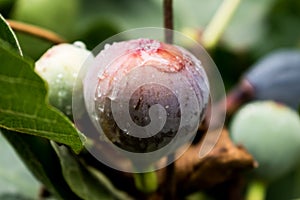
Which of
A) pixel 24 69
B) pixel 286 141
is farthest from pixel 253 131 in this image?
pixel 24 69

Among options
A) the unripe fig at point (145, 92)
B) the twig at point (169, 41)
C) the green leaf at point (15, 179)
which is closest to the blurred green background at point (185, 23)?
the green leaf at point (15, 179)

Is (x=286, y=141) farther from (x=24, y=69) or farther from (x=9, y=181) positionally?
(x=24, y=69)

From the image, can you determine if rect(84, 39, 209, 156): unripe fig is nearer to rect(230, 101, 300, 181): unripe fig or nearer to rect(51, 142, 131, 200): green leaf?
rect(51, 142, 131, 200): green leaf

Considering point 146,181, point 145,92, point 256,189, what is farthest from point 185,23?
point 145,92

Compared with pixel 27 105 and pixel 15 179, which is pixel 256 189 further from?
pixel 27 105

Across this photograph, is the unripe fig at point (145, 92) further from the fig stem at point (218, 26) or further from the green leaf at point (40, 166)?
the fig stem at point (218, 26)
